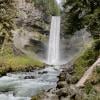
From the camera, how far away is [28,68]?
3170 cm

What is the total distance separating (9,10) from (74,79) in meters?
6.12

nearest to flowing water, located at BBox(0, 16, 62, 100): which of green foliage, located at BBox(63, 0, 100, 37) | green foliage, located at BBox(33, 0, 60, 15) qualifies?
green foliage, located at BBox(63, 0, 100, 37)

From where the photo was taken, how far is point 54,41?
43.0 meters

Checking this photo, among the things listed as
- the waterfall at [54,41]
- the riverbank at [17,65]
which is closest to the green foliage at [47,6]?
the waterfall at [54,41]

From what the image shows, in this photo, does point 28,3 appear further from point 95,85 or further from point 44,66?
point 95,85

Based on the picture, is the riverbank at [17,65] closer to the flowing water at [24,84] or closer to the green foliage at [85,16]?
the flowing water at [24,84]

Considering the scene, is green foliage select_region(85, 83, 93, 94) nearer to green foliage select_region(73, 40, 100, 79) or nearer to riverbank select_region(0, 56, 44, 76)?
green foliage select_region(73, 40, 100, 79)

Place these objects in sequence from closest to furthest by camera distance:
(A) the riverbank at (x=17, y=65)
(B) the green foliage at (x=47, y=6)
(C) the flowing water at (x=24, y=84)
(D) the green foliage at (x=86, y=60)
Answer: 1. (C) the flowing water at (x=24, y=84)
2. (D) the green foliage at (x=86, y=60)
3. (A) the riverbank at (x=17, y=65)
4. (B) the green foliage at (x=47, y=6)

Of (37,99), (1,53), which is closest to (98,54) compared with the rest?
(37,99)

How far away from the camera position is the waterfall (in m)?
41.8

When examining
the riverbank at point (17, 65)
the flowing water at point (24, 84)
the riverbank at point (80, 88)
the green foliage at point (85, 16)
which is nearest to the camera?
the riverbank at point (80, 88)

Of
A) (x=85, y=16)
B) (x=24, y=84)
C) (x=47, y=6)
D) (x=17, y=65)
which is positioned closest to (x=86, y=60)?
(x=85, y=16)

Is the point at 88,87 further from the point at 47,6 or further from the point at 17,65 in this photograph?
the point at 47,6

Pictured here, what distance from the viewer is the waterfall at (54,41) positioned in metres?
41.8
